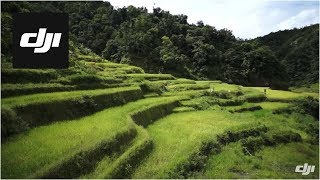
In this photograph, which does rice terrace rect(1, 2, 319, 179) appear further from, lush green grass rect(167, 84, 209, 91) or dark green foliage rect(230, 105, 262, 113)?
lush green grass rect(167, 84, 209, 91)

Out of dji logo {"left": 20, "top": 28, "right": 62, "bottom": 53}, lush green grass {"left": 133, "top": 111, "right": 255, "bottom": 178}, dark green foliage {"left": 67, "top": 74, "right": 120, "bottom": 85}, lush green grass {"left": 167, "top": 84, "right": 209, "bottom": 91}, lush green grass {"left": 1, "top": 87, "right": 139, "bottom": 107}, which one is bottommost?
lush green grass {"left": 133, "top": 111, "right": 255, "bottom": 178}

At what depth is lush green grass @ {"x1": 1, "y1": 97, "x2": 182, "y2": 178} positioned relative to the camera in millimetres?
9594

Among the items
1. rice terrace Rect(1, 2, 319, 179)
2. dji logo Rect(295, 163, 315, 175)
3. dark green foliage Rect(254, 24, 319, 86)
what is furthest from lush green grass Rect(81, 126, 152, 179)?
dark green foliage Rect(254, 24, 319, 86)

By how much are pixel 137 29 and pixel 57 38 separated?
2002 inches

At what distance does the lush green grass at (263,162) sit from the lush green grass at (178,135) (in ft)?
3.48

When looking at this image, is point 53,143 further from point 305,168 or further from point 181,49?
point 181,49

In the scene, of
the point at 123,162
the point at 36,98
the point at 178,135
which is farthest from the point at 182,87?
the point at 123,162

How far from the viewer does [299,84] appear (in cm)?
6550

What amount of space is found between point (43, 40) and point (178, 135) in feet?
26.3

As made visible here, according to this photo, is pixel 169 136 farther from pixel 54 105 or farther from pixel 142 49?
pixel 142 49

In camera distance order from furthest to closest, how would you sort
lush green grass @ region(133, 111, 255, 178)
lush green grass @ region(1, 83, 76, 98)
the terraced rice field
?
lush green grass @ region(1, 83, 76, 98), lush green grass @ region(133, 111, 255, 178), the terraced rice field

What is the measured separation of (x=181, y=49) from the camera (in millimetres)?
63469

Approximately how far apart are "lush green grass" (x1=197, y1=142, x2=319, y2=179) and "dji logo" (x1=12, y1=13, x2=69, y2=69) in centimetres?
686

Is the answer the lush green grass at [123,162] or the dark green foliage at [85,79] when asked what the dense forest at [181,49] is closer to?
the dark green foliage at [85,79]
